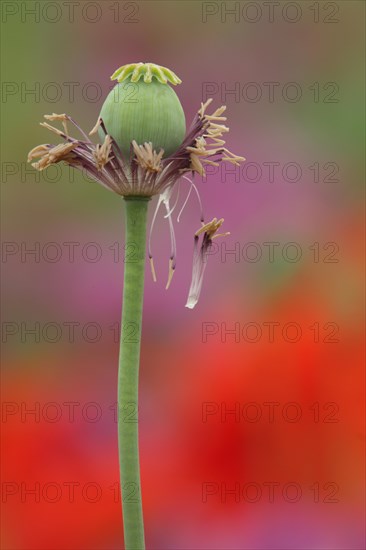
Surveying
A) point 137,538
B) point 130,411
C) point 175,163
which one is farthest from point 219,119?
point 137,538

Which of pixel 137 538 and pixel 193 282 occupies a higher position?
pixel 193 282

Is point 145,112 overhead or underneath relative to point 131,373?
overhead

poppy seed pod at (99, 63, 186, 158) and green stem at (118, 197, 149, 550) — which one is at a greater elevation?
poppy seed pod at (99, 63, 186, 158)

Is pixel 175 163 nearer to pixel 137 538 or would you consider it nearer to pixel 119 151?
pixel 119 151

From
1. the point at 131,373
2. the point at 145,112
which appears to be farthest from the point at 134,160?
the point at 131,373

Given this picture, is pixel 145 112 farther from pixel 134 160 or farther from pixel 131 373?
pixel 131 373
